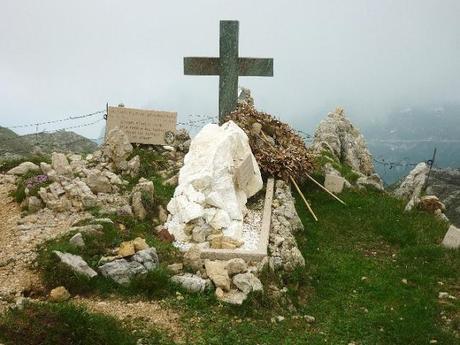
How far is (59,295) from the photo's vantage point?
31.9 ft

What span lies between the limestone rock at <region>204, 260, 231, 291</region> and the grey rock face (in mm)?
14841

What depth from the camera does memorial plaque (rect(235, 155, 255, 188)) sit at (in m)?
15.0

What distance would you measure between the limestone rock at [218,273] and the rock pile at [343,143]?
1451 cm

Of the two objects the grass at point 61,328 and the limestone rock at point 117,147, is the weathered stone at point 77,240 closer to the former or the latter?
the grass at point 61,328

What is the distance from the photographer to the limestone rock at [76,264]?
10266 millimetres

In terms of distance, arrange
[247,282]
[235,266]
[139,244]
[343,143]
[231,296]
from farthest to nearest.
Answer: [343,143]
[139,244]
[235,266]
[247,282]
[231,296]

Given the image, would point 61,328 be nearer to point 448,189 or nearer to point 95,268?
point 95,268

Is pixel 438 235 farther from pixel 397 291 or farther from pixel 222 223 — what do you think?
pixel 222 223

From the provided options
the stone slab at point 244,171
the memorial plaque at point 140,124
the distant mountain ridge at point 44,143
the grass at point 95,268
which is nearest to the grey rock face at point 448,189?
the stone slab at point 244,171

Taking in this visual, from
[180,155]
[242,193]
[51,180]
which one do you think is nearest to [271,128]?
[180,155]

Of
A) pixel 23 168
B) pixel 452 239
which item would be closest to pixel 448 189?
pixel 452 239

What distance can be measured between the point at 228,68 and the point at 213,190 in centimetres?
759

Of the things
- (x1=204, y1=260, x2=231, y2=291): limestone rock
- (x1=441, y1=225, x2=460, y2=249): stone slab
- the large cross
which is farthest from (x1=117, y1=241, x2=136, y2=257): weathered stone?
the large cross

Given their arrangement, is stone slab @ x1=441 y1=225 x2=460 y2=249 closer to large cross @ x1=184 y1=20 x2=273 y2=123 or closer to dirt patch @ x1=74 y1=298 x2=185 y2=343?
dirt patch @ x1=74 y1=298 x2=185 y2=343
